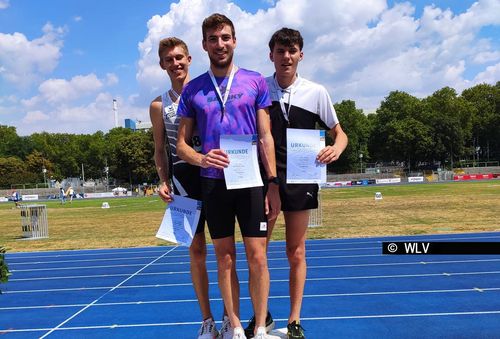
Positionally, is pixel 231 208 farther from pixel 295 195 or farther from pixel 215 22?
pixel 215 22

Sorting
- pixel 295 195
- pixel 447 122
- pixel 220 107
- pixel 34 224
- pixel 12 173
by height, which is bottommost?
pixel 34 224

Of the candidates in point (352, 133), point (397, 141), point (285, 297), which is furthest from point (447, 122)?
point (285, 297)

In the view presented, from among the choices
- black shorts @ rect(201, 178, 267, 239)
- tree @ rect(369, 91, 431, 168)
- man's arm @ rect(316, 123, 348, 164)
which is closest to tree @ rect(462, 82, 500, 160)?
tree @ rect(369, 91, 431, 168)

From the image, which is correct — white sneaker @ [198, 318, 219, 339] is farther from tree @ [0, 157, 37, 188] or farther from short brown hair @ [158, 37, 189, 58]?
tree @ [0, 157, 37, 188]

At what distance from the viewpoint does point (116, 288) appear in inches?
263

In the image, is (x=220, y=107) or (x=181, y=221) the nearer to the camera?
(x=220, y=107)

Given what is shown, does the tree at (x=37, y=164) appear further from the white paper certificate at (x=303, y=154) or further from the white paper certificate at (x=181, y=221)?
the white paper certificate at (x=303, y=154)

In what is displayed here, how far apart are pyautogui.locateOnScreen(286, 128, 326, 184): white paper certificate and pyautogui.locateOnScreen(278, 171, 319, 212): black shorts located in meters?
0.06

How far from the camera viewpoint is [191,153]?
2912 millimetres

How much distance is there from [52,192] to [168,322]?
6810cm

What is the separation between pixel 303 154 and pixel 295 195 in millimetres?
300

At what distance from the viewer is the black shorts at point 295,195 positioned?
318cm

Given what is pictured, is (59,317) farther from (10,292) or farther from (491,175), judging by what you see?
(491,175)

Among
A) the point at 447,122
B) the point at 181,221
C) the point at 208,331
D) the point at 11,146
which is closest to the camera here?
the point at 181,221
